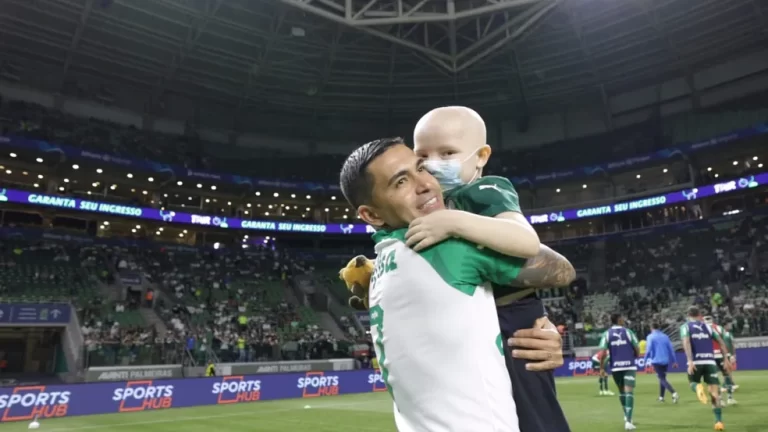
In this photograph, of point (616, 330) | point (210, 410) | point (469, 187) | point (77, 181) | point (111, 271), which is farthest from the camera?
point (77, 181)

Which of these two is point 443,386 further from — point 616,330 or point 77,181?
point 77,181

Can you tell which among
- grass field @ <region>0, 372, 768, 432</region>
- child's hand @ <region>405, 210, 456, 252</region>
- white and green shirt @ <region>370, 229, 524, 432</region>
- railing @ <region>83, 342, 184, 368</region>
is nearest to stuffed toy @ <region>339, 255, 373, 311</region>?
white and green shirt @ <region>370, 229, 524, 432</region>

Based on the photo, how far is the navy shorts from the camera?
6.84ft

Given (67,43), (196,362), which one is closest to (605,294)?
(196,362)

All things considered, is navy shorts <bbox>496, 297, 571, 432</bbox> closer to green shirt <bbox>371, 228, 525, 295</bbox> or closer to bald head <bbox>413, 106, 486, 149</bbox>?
green shirt <bbox>371, 228, 525, 295</bbox>

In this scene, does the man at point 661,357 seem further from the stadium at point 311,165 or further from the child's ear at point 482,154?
the child's ear at point 482,154

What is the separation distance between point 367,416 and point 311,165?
3896cm

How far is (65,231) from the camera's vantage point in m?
40.4

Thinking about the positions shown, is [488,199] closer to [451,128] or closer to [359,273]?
[451,128]

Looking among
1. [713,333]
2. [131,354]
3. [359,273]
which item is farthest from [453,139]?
[131,354]

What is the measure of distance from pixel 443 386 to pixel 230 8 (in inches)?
1600

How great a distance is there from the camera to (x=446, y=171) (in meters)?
2.40

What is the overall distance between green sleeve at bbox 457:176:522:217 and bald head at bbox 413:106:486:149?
0.24 meters

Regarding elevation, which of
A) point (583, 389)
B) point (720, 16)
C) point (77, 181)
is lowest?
point (583, 389)
